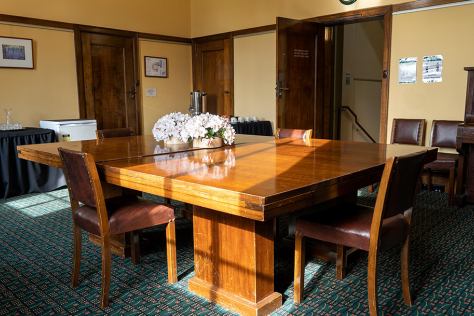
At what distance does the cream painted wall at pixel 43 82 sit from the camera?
5.47 metres

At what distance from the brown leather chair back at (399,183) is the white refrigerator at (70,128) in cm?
437

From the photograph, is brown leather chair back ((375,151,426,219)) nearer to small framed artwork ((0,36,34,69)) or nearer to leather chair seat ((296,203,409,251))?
leather chair seat ((296,203,409,251))

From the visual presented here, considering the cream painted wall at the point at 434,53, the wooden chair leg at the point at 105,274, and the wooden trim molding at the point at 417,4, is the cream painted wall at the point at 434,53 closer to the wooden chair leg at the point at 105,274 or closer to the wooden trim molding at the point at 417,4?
the wooden trim molding at the point at 417,4

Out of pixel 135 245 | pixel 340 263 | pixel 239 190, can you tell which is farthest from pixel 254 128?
pixel 239 190

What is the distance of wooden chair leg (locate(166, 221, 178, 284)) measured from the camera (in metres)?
2.27

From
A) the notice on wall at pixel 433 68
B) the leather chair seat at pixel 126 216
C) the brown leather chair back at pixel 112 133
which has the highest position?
the notice on wall at pixel 433 68

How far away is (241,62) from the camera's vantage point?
22.4ft

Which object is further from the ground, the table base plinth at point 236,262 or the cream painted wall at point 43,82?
the cream painted wall at point 43,82

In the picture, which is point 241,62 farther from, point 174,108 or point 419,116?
point 419,116

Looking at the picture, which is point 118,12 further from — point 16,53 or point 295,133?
point 295,133

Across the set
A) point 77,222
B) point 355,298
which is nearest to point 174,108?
point 77,222

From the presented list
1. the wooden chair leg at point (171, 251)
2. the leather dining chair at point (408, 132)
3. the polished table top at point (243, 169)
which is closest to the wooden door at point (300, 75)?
the leather dining chair at point (408, 132)

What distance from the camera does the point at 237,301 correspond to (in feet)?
6.54

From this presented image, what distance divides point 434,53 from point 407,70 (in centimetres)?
36
